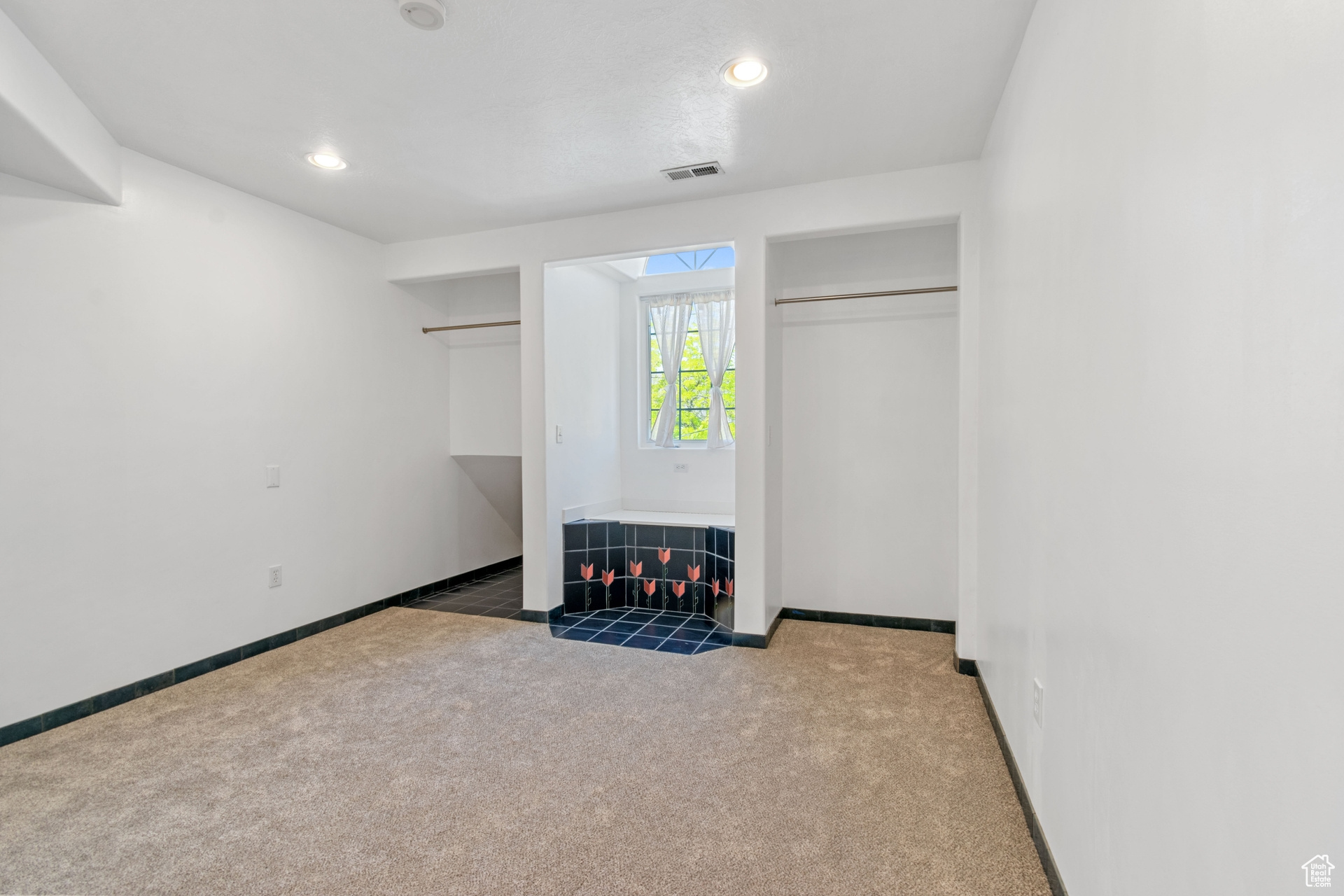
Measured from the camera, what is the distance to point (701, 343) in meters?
4.86

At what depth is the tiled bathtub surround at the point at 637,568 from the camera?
4.38 meters

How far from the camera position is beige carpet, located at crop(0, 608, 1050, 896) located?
5.97 feet

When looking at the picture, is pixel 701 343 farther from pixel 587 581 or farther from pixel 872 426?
pixel 587 581

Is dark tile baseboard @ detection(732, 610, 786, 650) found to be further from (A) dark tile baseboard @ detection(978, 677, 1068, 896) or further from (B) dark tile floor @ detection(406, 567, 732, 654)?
(A) dark tile baseboard @ detection(978, 677, 1068, 896)

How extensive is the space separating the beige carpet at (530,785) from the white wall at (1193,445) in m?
0.64

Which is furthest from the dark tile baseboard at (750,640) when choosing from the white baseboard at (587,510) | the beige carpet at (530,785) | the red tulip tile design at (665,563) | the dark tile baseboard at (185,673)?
the dark tile baseboard at (185,673)

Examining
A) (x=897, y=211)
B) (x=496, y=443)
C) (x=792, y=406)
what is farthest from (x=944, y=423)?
(x=496, y=443)

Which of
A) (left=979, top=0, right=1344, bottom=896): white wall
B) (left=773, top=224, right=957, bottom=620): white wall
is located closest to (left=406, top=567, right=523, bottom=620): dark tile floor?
(left=773, top=224, right=957, bottom=620): white wall

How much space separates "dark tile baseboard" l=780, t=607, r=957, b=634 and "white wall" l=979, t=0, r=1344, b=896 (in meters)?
2.20

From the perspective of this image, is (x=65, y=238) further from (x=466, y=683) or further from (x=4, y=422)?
(x=466, y=683)

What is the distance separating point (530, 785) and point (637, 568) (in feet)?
7.52

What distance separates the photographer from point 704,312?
4.84 metres

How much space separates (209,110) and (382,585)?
2952mm

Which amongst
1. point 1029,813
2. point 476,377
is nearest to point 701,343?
point 476,377
